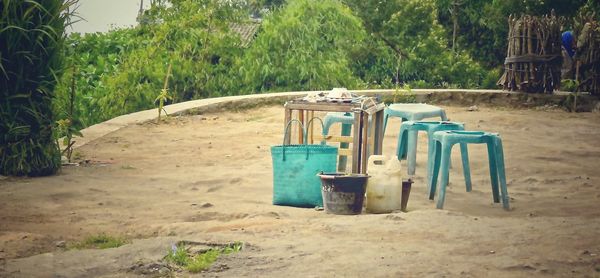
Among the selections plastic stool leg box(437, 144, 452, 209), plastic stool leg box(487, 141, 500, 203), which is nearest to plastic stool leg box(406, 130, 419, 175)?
plastic stool leg box(487, 141, 500, 203)

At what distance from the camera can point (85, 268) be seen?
571 centimetres

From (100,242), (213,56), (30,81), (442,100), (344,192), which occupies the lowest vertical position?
(100,242)

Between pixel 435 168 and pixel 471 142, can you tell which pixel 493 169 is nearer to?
pixel 471 142

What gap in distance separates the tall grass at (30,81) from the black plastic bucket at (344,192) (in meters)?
2.87

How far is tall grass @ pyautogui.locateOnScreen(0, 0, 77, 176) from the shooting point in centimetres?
899

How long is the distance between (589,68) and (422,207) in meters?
9.38

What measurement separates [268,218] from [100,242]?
1.19 metres

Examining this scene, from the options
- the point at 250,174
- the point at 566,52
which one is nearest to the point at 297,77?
the point at 566,52

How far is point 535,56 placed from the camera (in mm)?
16359

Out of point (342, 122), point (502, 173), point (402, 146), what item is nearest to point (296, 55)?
point (402, 146)

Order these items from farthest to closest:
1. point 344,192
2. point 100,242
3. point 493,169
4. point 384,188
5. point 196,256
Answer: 1. point 493,169
2. point 384,188
3. point 344,192
4. point 100,242
5. point 196,256

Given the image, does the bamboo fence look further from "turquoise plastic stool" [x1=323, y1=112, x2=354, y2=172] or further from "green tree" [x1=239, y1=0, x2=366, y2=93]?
"turquoise plastic stool" [x1=323, y1=112, x2=354, y2=172]

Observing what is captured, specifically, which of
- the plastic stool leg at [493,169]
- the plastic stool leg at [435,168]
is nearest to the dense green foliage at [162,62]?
the plastic stool leg at [435,168]

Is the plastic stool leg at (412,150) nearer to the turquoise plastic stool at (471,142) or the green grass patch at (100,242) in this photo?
the turquoise plastic stool at (471,142)
